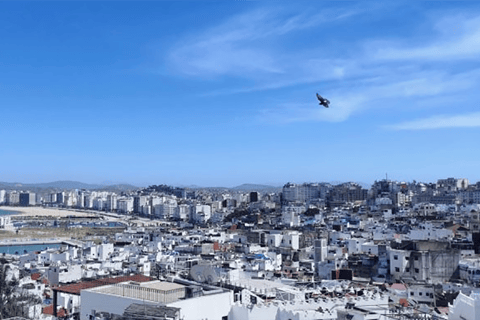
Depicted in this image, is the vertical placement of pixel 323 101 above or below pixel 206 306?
above

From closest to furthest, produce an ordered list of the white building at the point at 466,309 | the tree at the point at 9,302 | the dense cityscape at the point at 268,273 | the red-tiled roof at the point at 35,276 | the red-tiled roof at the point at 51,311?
1. the white building at the point at 466,309
2. the dense cityscape at the point at 268,273
3. the tree at the point at 9,302
4. the red-tiled roof at the point at 51,311
5. the red-tiled roof at the point at 35,276

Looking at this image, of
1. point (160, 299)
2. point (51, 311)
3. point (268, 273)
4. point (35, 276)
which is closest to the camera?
point (160, 299)

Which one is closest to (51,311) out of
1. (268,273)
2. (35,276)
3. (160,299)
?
(160,299)

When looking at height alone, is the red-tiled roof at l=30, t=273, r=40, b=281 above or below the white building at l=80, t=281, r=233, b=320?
below

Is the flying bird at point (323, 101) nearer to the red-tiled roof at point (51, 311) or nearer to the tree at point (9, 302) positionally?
the tree at point (9, 302)

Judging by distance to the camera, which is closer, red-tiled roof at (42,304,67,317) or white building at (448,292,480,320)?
white building at (448,292,480,320)

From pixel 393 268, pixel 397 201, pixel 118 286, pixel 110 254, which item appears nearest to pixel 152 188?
pixel 397 201

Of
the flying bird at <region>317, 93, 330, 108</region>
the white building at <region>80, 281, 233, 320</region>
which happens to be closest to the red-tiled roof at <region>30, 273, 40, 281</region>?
the white building at <region>80, 281, 233, 320</region>

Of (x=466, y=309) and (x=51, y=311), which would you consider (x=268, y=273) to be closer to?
(x=51, y=311)

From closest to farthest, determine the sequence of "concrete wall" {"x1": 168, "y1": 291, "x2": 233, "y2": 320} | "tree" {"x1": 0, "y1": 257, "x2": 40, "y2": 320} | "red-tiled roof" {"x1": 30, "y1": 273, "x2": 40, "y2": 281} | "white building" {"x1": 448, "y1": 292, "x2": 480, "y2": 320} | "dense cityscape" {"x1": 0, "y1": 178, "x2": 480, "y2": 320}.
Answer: "white building" {"x1": 448, "y1": 292, "x2": 480, "y2": 320}
"concrete wall" {"x1": 168, "y1": 291, "x2": 233, "y2": 320}
"dense cityscape" {"x1": 0, "y1": 178, "x2": 480, "y2": 320}
"tree" {"x1": 0, "y1": 257, "x2": 40, "y2": 320}
"red-tiled roof" {"x1": 30, "y1": 273, "x2": 40, "y2": 281}

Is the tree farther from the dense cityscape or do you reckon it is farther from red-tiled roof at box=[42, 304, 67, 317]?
red-tiled roof at box=[42, 304, 67, 317]

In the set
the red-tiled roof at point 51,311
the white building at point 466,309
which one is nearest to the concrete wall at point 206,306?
the white building at point 466,309

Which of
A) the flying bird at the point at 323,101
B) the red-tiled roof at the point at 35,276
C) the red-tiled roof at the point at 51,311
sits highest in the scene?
the flying bird at the point at 323,101
